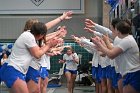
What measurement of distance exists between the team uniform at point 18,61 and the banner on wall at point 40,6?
37.5ft

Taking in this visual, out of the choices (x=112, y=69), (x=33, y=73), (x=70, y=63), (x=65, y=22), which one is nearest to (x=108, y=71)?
(x=112, y=69)

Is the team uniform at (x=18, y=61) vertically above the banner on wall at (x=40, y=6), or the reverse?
the banner on wall at (x=40, y=6)

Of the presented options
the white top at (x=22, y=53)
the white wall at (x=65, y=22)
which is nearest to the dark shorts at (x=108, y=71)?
the white top at (x=22, y=53)

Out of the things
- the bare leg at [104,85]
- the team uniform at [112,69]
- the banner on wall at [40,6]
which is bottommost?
the bare leg at [104,85]

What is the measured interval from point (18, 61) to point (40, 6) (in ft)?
38.1

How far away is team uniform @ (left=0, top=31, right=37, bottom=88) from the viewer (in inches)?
178

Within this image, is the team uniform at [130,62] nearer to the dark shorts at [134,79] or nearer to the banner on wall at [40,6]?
the dark shorts at [134,79]

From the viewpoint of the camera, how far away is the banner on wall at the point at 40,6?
1588 cm

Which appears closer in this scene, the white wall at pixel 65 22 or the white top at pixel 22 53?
the white top at pixel 22 53

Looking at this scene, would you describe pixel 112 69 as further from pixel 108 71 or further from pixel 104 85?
pixel 104 85

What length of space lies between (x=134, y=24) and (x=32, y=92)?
201cm

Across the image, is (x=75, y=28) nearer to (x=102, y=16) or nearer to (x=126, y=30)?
(x=102, y=16)

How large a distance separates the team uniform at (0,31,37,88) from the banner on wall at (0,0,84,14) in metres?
11.4

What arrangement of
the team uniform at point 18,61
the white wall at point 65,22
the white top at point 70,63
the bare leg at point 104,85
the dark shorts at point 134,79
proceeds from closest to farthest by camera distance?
the dark shorts at point 134,79
the team uniform at point 18,61
the bare leg at point 104,85
the white top at point 70,63
the white wall at point 65,22
